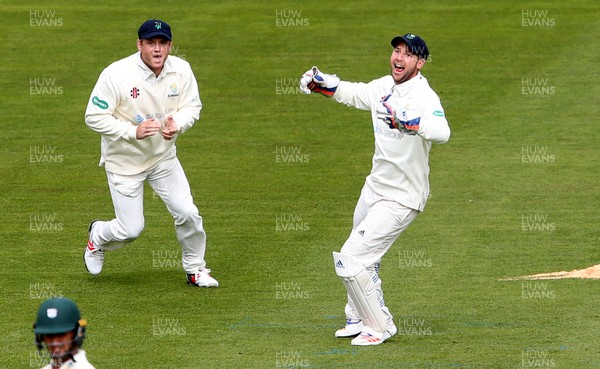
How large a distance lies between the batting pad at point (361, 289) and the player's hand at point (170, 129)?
7.47 ft

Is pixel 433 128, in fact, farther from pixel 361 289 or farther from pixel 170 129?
pixel 170 129

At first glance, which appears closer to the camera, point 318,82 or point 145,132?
point 318,82

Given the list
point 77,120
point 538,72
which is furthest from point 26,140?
point 538,72

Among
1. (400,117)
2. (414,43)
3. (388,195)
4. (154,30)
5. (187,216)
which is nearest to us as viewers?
(400,117)

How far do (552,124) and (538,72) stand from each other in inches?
99.8

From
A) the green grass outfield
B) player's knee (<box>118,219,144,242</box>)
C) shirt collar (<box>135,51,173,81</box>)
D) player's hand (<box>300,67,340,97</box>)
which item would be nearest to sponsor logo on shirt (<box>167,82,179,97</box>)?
shirt collar (<box>135,51,173,81</box>)

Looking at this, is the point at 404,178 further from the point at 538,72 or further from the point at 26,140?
the point at 538,72

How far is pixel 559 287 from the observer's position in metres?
12.6

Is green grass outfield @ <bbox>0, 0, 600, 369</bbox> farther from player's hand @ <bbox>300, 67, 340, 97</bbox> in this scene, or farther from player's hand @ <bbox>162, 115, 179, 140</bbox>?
player's hand @ <bbox>300, 67, 340, 97</bbox>

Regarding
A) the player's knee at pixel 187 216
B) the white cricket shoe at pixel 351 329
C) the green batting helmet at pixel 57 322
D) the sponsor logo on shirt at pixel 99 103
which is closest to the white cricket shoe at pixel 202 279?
the player's knee at pixel 187 216

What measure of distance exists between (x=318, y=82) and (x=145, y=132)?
1.79m

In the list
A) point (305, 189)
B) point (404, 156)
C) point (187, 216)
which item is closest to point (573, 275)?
point (404, 156)

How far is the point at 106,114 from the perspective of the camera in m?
12.2

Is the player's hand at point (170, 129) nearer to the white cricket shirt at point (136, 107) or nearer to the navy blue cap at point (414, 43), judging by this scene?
the white cricket shirt at point (136, 107)
